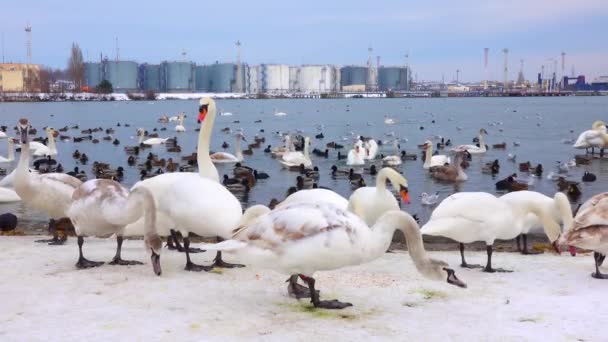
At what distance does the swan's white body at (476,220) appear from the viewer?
8.74 m

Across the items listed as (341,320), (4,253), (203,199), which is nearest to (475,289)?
(341,320)

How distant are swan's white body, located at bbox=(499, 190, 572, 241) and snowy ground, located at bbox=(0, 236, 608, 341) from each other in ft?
2.19

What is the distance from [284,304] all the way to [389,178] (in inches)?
164

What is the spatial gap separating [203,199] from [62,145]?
38459 mm

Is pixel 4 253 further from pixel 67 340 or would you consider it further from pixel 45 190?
pixel 67 340

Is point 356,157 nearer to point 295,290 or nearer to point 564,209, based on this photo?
point 564,209

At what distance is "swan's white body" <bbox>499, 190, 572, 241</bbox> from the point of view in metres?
9.18

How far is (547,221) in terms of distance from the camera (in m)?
9.36

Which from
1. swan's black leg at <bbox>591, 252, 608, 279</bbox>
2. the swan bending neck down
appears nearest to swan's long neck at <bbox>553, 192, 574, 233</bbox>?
swan's black leg at <bbox>591, 252, 608, 279</bbox>

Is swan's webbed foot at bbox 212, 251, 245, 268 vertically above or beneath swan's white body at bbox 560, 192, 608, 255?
beneath

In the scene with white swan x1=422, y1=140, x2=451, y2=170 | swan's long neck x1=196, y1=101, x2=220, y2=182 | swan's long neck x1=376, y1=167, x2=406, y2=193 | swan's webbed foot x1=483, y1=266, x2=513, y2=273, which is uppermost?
swan's long neck x1=196, y1=101, x2=220, y2=182

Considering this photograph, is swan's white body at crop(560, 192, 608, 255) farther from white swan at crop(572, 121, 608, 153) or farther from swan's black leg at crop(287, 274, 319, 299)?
white swan at crop(572, 121, 608, 153)

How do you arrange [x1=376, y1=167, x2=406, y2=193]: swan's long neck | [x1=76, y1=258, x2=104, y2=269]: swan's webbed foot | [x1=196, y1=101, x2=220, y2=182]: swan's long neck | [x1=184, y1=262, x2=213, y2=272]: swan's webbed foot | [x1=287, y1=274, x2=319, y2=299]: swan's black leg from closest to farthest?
[x1=287, y1=274, x2=319, y2=299]: swan's black leg < [x1=184, y1=262, x2=213, y2=272]: swan's webbed foot < [x1=76, y1=258, x2=104, y2=269]: swan's webbed foot < [x1=376, y1=167, x2=406, y2=193]: swan's long neck < [x1=196, y1=101, x2=220, y2=182]: swan's long neck

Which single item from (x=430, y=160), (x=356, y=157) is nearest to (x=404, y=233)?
(x=430, y=160)
